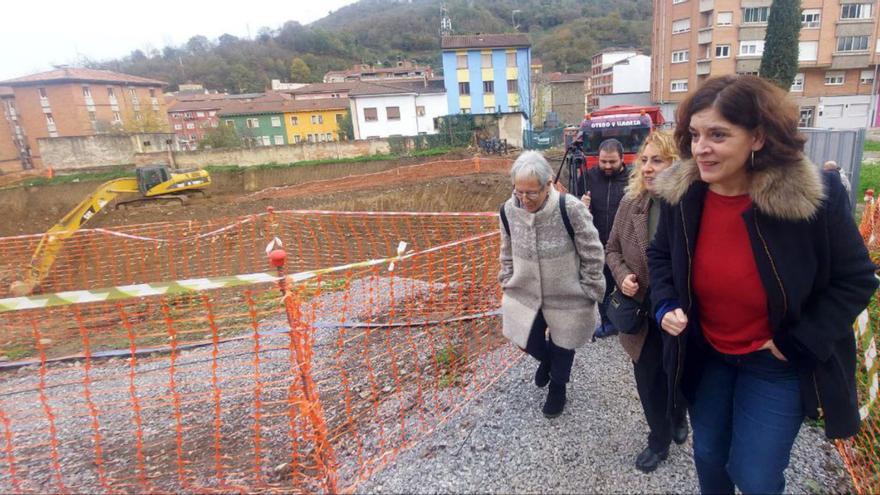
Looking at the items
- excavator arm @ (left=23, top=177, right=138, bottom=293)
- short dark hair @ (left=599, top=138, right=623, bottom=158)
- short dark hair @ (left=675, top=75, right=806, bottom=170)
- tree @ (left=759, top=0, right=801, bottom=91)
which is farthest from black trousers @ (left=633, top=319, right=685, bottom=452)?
tree @ (left=759, top=0, right=801, bottom=91)

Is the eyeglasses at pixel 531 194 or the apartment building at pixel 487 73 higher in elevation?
the apartment building at pixel 487 73

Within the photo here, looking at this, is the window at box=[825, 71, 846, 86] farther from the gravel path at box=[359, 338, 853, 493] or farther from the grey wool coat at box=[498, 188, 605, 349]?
the grey wool coat at box=[498, 188, 605, 349]

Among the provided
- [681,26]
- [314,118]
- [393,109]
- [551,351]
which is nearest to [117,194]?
[551,351]

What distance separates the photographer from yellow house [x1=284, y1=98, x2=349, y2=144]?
131ft

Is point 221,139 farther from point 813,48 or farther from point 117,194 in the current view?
point 813,48

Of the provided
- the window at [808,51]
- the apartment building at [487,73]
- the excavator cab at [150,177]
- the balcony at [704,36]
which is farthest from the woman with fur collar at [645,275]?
the window at [808,51]

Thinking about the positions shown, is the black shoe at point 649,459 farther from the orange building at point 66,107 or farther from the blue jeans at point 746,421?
the orange building at point 66,107

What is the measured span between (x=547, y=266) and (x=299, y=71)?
71.1 meters

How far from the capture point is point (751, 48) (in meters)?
31.3

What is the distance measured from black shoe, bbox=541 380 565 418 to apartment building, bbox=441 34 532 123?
33.5 m

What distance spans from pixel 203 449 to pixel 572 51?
78.1 metres

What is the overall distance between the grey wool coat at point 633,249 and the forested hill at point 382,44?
231ft

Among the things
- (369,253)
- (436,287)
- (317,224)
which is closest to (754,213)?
(436,287)

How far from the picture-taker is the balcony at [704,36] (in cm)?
3116
